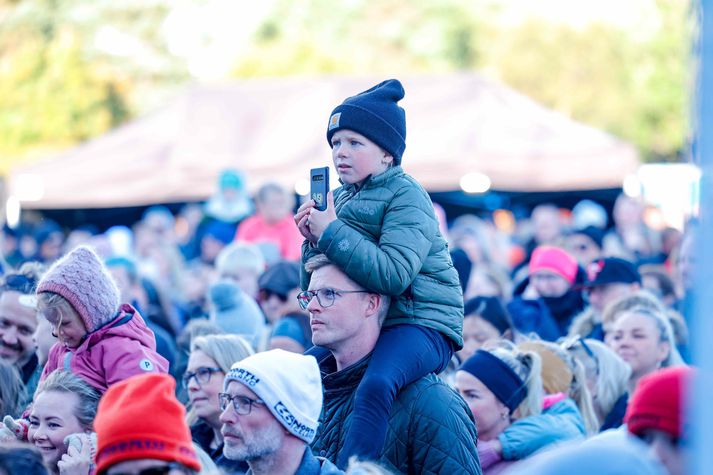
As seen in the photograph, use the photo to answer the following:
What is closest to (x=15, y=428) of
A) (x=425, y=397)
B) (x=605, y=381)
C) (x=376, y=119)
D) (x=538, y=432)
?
(x=425, y=397)

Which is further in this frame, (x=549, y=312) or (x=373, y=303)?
(x=549, y=312)

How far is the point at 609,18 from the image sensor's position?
1698 inches

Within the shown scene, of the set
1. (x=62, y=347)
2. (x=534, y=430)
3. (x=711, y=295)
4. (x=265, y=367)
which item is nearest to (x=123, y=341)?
(x=62, y=347)

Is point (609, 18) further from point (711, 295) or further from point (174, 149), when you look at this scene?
point (711, 295)

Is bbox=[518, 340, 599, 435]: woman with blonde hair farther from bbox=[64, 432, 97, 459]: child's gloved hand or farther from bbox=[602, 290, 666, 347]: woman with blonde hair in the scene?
bbox=[64, 432, 97, 459]: child's gloved hand

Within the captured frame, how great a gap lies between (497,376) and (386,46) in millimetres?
42578

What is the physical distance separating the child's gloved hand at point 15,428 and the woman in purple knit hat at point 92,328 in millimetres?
276

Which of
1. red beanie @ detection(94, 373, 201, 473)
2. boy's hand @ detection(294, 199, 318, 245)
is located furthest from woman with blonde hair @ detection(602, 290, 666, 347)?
red beanie @ detection(94, 373, 201, 473)

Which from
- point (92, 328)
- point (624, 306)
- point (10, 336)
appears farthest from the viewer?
point (624, 306)

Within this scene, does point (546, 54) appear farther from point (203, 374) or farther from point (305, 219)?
point (305, 219)

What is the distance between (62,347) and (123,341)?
0.38 m

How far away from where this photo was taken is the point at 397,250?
4.13 m

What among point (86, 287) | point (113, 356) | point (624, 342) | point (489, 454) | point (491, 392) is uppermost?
point (86, 287)

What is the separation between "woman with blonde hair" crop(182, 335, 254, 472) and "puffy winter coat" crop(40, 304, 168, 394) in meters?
0.76
